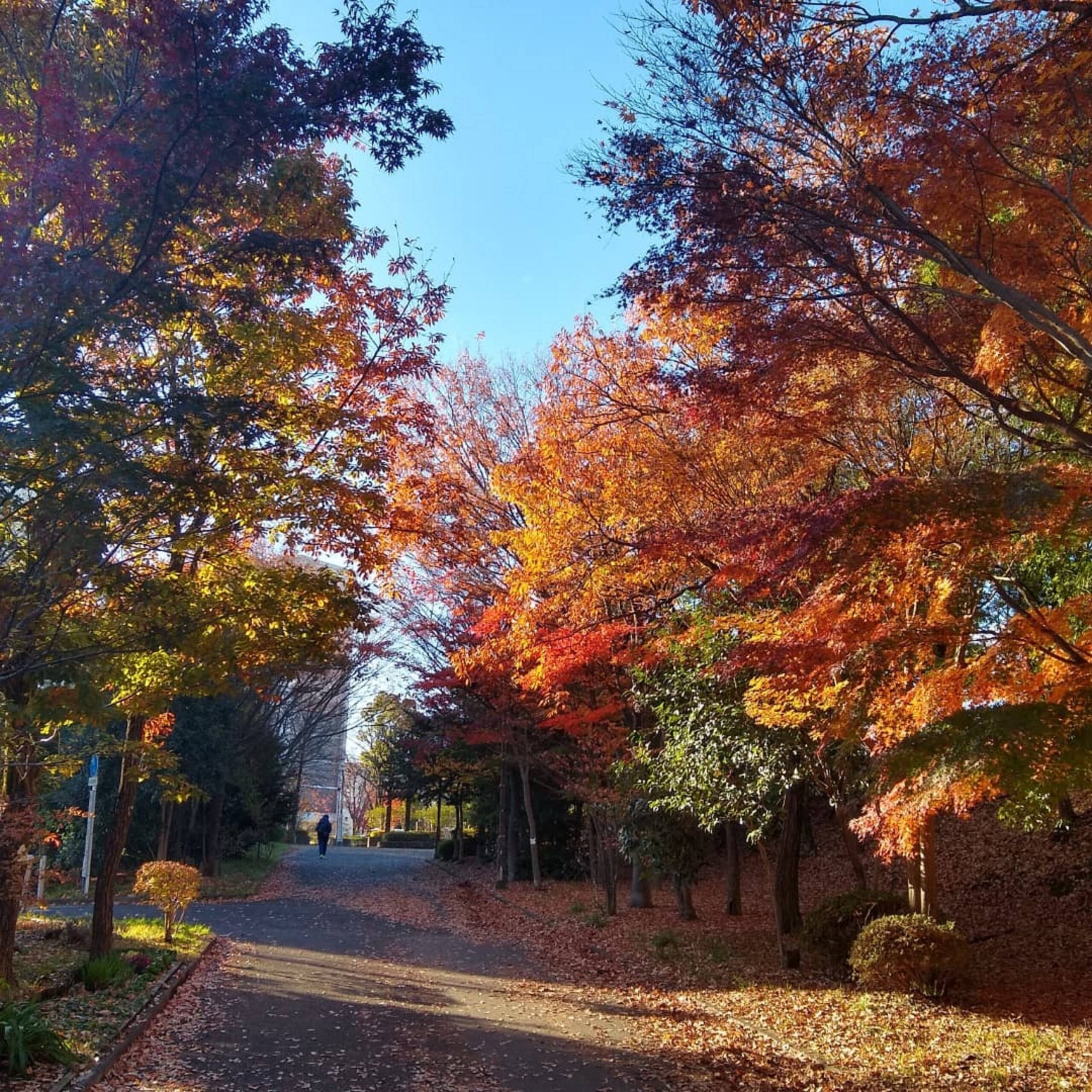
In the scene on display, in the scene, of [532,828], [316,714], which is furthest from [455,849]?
[532,828]

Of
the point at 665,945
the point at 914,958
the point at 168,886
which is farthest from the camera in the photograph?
the point at 665,945

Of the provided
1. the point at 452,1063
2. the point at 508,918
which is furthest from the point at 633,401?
the point at 508,918

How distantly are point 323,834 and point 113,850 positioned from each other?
86.7 ft

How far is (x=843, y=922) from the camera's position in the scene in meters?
11.0

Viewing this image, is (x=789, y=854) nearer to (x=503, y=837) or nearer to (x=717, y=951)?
(x=717, y=951)

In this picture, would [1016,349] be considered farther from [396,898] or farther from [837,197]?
[396,898]

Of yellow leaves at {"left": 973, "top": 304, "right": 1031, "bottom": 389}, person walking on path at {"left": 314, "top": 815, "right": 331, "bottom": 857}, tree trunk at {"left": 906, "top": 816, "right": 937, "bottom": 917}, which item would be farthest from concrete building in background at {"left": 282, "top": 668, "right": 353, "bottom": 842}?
yellow leaves at {"left": 973, "top": 304, "right": 1031, "bottom": 389}

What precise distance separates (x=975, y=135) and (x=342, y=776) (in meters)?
69.8

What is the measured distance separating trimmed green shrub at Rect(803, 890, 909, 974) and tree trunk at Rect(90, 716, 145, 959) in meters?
8.49

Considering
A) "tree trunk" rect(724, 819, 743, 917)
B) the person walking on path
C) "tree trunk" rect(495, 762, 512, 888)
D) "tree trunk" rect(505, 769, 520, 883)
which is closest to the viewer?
"tree trunk" rect(724, 819, 743, 917)

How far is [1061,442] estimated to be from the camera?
7914 millimetres

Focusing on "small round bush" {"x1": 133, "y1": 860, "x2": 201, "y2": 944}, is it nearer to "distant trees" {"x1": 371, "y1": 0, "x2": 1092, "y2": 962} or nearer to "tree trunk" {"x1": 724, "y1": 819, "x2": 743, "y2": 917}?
"distant trees" {"x1": 371, "y1": 0, "x2": 1092, "y2": 962}

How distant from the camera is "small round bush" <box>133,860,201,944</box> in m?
12.9

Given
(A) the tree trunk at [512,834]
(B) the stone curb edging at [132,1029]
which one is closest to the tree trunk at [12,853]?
(B) the stone curb edging at [132,1029]
